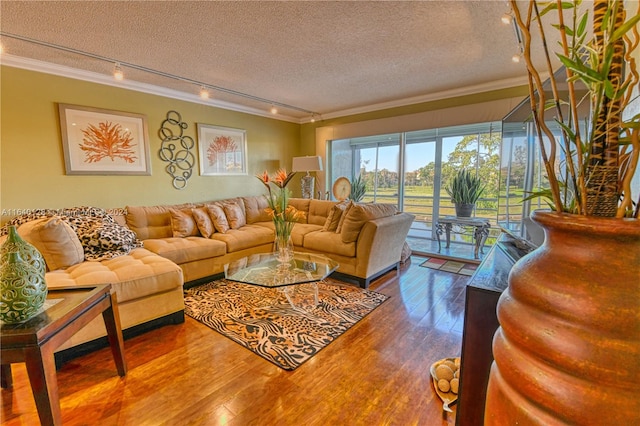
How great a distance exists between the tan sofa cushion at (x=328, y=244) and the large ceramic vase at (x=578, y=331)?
2.59 metres

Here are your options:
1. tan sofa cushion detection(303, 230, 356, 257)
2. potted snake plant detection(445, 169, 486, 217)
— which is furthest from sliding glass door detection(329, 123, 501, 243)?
tan sofa cushion detection(303, 230, 356, 257)

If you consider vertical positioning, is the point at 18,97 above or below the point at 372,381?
above

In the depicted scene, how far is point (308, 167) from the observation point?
5.06 meters

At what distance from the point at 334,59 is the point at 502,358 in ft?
9.77

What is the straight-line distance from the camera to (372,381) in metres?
1.72

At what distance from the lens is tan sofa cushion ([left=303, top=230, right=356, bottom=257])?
3197 millimetres

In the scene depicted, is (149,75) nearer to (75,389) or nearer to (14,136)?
(14,136)

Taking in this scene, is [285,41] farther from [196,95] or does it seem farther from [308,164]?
[308,164]

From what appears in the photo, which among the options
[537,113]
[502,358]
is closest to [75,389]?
[502,358]

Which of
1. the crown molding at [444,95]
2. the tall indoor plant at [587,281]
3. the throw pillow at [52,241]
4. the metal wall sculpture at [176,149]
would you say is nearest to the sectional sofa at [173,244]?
the throw pillow at [52,241]

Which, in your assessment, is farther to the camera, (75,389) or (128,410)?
(75,389)

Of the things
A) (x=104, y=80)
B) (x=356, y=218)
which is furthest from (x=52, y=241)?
(x=356, y=218)

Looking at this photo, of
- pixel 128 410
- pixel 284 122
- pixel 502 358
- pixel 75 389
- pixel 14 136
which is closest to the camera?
pixel 502 358

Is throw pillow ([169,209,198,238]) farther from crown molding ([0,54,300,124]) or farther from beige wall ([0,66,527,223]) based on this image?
crown molding ([0,54,300,124])
